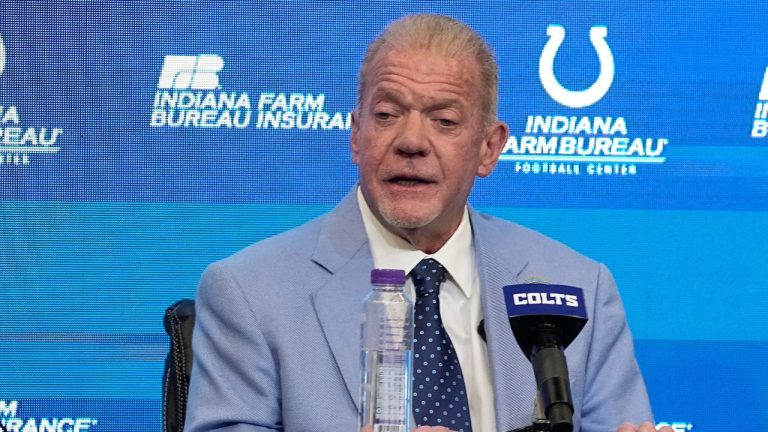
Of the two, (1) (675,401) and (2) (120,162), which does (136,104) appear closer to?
(2) (120,162)

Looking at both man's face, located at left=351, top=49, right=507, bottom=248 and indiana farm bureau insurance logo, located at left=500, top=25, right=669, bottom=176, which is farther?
indiana farm bureau insurance logo, located at left=500, top=25, right=669, bottom=176

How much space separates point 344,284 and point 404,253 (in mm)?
217

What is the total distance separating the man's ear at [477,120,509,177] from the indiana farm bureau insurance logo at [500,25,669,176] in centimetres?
96

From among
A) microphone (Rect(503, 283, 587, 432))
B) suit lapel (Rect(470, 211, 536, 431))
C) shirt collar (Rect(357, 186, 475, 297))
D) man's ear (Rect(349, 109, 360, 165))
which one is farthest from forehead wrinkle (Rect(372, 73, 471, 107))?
microphone (Rect(503, 283, 587, 432))

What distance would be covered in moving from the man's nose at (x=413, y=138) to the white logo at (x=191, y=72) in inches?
57.9

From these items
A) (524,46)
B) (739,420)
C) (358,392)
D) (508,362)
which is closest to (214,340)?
(358,392)

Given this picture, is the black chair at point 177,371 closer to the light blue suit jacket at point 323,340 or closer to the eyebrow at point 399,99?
the light blue suit jacket at point 323,340

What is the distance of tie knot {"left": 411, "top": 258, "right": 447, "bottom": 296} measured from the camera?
3393 millimetres

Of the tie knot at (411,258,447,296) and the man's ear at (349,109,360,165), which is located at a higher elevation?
the man's ear at (349,109,360,165)

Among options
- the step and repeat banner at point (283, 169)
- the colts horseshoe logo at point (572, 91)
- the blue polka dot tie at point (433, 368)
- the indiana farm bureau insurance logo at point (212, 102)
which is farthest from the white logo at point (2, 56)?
the blue polka dot tie at point (433, 368)

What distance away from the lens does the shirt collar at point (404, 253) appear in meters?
3.44

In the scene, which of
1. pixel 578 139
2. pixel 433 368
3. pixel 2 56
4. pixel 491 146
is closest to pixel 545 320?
pixel 433 368

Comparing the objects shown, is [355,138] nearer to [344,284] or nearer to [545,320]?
[344,284]

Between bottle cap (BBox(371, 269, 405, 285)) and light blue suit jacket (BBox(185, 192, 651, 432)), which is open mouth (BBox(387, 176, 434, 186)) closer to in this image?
light blue suit jacket (BBox(185, 192, 651, 432))
